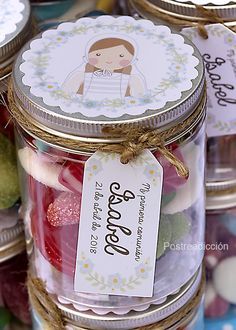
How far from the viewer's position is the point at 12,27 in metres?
0.74

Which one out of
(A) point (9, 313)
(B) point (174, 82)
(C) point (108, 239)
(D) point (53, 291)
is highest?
(B) point (174, 82)

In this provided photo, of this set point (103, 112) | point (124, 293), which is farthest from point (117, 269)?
point (103, 112)

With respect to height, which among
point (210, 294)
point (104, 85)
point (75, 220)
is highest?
point (104, 85)

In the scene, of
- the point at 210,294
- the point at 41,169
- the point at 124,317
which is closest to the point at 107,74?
the point at 41,169

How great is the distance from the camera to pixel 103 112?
625mm

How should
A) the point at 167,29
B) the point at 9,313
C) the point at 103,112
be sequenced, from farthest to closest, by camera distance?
the point at 9,313 < the point at 167,29 < the point at 103,112

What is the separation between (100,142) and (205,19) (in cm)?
21

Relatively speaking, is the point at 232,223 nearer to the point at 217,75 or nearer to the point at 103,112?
the point at 217,75

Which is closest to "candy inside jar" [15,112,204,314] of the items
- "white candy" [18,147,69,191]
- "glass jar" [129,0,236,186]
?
"white candy" [18,147,69,191]

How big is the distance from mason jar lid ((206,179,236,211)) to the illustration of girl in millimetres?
220

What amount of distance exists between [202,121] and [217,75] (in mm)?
94

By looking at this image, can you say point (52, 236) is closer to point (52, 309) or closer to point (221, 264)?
point (52, 309)

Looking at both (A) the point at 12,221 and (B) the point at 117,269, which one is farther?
(A) the point at 12,221

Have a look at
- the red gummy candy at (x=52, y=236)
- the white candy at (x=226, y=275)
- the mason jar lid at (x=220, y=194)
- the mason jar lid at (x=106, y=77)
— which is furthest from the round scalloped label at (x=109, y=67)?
the white candy at (x=226, y=275)
